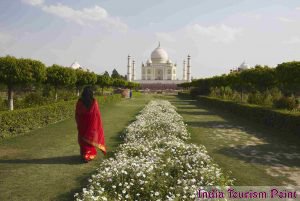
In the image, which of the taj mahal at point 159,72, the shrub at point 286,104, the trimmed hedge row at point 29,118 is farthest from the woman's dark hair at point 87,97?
the taj mahal at point 159,72

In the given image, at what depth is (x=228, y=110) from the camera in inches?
1063

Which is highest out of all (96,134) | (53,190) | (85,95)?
(85,95)

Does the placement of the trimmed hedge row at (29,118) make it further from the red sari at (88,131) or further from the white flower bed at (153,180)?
the white flower bed at (153,180)

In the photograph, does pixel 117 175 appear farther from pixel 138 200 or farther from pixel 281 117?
pixel 281 117

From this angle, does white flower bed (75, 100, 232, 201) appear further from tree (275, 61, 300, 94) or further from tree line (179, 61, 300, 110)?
tree line (179, 61, 300, 110)

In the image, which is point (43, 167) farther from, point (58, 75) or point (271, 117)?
point (58, 75)

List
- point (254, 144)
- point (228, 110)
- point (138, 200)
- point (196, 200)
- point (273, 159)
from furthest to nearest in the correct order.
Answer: point (228, 110)
point (254, 144)
point (273, 159)
point (138, 200)
point (196, 200)

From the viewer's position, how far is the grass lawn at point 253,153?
8094 mm

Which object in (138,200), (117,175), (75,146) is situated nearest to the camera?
(138,200)

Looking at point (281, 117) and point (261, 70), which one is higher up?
point (261, 70)

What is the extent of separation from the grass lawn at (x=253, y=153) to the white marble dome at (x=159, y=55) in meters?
122

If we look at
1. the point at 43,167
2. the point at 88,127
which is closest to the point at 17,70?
the point at 88,127

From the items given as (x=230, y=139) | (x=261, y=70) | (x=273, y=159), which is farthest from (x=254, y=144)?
(x=261, y=70)

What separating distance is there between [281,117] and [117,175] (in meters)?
11.5
